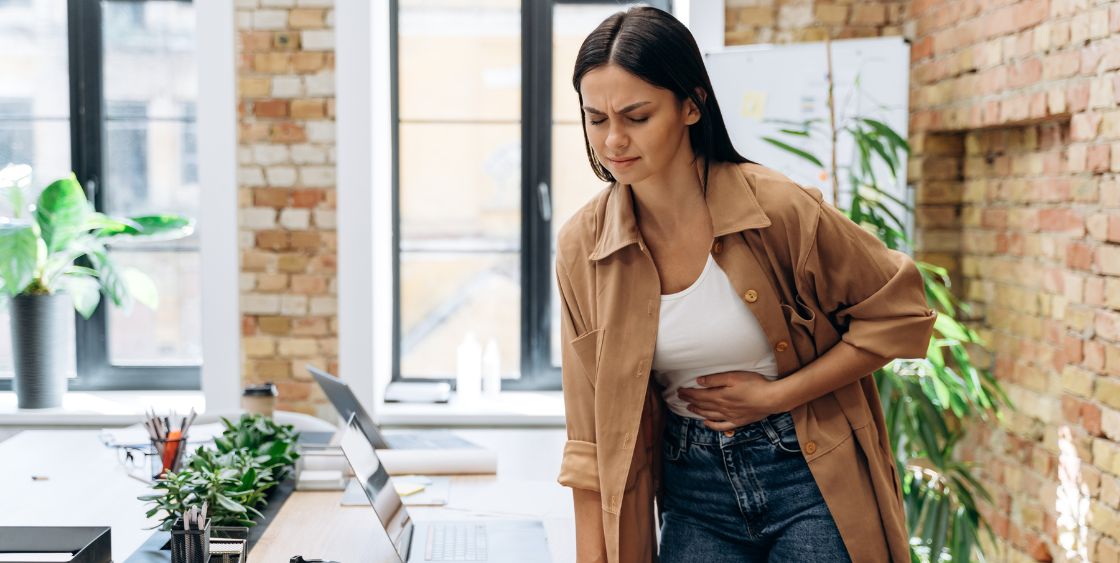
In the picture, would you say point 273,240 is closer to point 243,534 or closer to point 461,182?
point 461,182

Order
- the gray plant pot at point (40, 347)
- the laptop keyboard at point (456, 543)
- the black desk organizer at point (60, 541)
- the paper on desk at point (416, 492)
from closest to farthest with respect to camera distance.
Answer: the black desk organizer at point (60, 541), the laptop keyboard at point (456, 543), the paper on desk at point (416, 492), the gray plant pot at point (40, 347)

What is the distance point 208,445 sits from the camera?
7.77 ft

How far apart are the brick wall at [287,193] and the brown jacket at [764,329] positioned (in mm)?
2066

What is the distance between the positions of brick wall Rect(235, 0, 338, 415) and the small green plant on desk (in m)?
1.14

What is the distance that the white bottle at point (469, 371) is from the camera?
356cm

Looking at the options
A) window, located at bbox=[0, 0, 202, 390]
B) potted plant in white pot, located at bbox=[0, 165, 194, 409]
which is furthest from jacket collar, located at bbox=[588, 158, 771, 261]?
window, located at bbox=[0, 0, 202, 390]

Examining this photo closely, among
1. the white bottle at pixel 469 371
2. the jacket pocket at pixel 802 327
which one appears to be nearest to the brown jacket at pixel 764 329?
the jacket pocket at pixel 802 327

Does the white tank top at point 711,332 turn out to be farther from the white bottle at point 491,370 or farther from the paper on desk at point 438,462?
the white bottle at point 491,370

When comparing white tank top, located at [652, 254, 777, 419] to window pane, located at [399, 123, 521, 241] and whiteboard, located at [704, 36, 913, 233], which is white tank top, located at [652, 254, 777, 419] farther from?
window pane, located at [399, 123, 521, 241]

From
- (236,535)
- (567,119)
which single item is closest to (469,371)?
(567,119)

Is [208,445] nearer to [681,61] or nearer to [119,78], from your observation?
[681,61]

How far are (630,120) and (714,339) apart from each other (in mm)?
341

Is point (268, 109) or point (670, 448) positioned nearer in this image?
point (670, 448)

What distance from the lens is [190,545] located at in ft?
4.86
